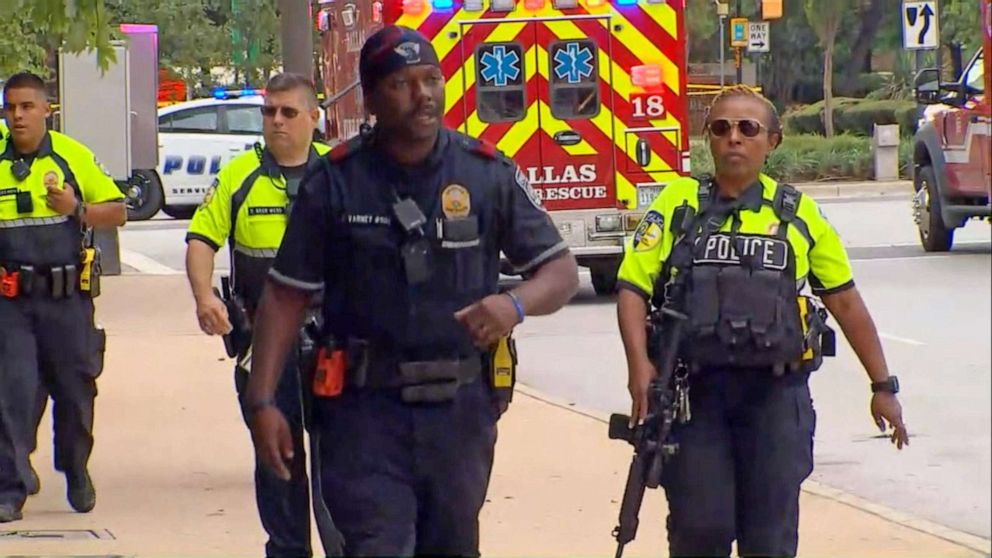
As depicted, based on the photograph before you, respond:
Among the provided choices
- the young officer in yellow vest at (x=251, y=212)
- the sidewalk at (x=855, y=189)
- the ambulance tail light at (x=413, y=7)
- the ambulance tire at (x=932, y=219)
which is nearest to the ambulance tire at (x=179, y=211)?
the sidewalk at (x=855, y=189)

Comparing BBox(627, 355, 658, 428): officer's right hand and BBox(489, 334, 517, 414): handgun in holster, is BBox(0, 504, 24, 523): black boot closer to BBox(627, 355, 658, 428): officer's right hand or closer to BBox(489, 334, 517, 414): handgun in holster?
BBox(627, 355, 658, 428): officer's right hand

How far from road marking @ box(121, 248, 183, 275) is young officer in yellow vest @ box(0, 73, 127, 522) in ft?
38.8

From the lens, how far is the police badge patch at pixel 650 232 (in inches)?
208

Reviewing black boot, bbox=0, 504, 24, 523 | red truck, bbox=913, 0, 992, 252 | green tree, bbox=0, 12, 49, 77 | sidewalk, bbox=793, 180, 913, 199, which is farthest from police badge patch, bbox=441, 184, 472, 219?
sidewalk, bbox=793, 180, 913, 199

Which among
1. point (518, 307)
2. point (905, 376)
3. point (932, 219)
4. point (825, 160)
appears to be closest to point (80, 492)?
point (518, 307)

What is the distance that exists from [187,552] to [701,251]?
284cm

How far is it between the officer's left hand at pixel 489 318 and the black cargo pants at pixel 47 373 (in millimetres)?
3777

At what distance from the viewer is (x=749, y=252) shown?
5.14m

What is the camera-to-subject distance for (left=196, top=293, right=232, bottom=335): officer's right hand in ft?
21.7

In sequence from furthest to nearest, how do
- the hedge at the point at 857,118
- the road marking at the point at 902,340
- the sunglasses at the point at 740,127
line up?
1. the hedge at the point at 857,118
2. the road marking at the point at 902,340
3. the sunglasses at the point at 740,127

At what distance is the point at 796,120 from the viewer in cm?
3994

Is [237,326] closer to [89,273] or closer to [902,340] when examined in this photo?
[89,273]

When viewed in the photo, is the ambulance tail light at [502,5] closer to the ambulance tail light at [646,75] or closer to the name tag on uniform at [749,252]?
the ambulance tail light at [646,75]

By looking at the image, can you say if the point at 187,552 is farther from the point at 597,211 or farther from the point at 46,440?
the point at 597,211
